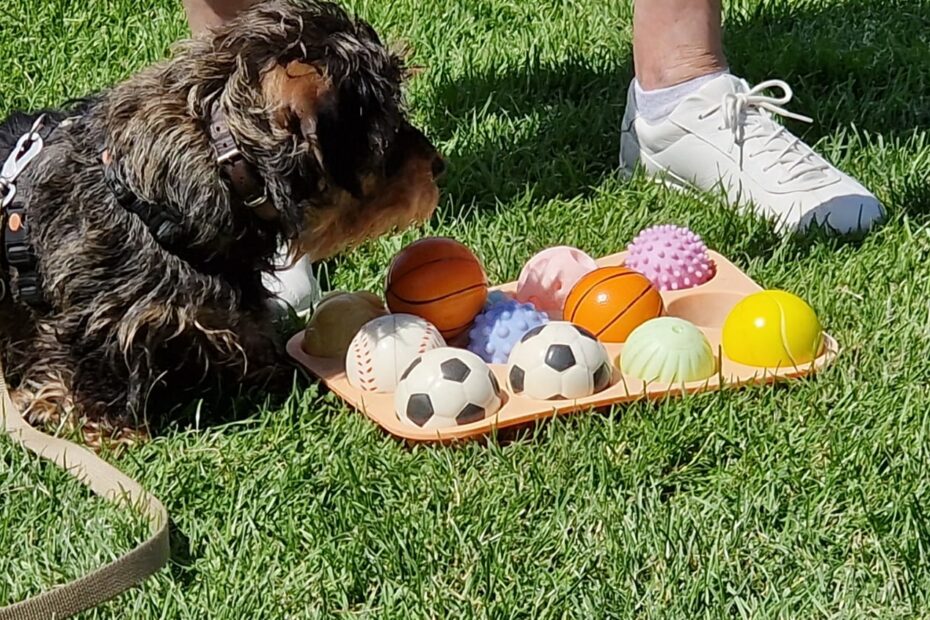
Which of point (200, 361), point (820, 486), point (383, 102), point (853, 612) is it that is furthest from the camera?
point (200, 361)

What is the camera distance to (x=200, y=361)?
11.1ft

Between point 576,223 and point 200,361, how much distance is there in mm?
1480

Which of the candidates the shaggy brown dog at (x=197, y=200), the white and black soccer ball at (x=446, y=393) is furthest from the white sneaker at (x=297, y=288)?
the white and black soccer ball at (x=446, y=393)

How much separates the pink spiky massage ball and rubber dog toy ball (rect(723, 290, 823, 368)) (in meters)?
0.32

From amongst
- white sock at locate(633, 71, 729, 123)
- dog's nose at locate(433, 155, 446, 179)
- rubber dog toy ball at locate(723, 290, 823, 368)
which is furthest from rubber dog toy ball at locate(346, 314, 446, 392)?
white sock at locate(633, 71, 729, 123)

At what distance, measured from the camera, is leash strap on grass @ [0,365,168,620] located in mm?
2549

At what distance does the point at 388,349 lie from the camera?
3.31 metres

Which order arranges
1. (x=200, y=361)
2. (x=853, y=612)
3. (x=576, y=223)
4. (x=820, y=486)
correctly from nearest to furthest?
1. (x=853, y=612)
2. (x=820, y=486)
3. (x=200, y=361)
4. (x=576, y=223)

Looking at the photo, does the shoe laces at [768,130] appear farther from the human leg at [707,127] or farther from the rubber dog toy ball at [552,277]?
the rubber dog toy ball at [552,277]

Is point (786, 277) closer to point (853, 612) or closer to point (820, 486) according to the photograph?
point (820, 486)

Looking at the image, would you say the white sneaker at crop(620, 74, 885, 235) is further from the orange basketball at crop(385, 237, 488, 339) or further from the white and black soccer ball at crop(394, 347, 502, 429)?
the white and black soccer ball at crop(394, 347, 502, 429)

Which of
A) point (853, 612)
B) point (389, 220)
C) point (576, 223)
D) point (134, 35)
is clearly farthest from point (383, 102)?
point (134, 35)

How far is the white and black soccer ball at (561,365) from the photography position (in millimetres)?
3199

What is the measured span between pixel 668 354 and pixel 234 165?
3.88 ft
